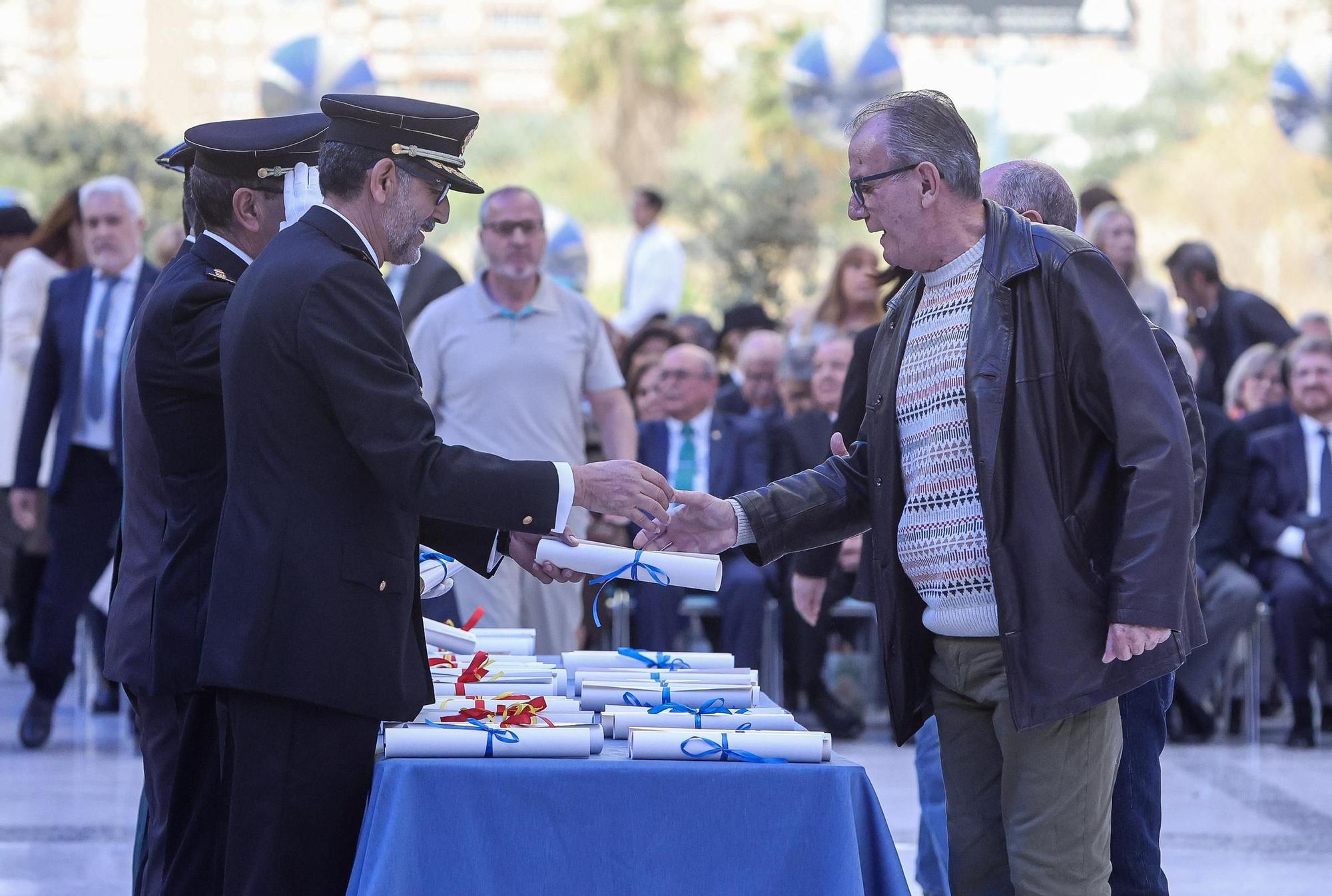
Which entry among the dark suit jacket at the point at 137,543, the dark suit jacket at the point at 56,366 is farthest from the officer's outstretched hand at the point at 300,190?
the dark suit jacket at the point at 56,366

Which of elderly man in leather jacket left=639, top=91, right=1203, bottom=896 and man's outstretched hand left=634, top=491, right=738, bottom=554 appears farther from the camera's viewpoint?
man's outstretched hand left=634, top=491, right=738, bottom=554

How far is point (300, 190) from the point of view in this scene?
3502 millimetres

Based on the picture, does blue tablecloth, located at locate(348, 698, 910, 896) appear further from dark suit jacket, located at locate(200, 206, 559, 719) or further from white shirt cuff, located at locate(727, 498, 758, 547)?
white shirt cuff, located at locate(727, 498, 758, 547)

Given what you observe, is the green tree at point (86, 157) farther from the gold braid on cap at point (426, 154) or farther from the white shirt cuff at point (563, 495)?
the white shirt cuff at point (563, 495)

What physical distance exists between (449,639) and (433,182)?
1238mm

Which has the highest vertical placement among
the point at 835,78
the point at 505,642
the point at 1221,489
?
the point at 835,78

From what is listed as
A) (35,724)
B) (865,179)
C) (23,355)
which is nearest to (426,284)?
(23,355)

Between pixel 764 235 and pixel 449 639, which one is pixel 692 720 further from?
pixel 764 235

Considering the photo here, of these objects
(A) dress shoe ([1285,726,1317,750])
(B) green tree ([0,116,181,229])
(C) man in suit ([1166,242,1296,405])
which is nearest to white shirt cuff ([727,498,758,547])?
(A) dress shoe ([1285,726,1317,750])

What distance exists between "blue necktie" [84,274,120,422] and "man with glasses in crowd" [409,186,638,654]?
1.54 m

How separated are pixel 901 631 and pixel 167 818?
1.52 meters

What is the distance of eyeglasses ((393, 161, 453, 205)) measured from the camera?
316 cm

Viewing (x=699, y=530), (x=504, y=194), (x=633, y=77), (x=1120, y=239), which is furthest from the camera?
(x=633, y=77)

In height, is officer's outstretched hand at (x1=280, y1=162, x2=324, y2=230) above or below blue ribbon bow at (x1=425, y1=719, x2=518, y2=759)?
above
